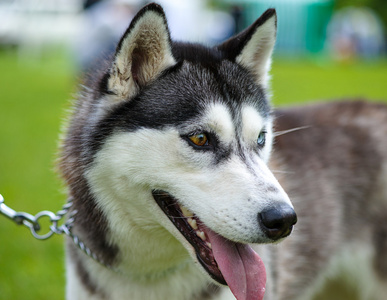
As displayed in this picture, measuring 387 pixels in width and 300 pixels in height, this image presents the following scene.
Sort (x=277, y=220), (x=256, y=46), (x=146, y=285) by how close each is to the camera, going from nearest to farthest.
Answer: (x=277, y=220) → (x=146, y=285) → (x=256, y=46)

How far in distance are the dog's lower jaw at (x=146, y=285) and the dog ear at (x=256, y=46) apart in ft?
3.92

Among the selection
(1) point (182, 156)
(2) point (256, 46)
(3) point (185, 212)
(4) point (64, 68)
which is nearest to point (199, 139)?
(1) point (182, 156)

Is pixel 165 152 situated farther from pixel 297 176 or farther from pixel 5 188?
pixel 5 188

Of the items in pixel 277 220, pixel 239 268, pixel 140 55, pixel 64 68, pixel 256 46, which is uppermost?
pixel 140 55

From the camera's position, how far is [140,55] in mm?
2811

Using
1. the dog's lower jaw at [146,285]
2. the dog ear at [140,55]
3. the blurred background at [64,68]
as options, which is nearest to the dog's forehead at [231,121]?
the dog ear at [140,55]

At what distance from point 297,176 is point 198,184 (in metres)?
1.46

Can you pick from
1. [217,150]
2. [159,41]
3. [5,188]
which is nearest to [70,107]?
Result: [159,41]

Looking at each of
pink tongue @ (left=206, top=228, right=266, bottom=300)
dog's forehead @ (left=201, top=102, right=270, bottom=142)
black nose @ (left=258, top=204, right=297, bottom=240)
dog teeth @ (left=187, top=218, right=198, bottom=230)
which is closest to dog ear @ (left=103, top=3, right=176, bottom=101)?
dog's forehead @ (left=201, top=102, right=270, bottom=142)

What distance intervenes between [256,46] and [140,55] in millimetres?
731

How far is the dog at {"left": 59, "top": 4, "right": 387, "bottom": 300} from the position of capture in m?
2.52

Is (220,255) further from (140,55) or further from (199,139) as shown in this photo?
(140,55)

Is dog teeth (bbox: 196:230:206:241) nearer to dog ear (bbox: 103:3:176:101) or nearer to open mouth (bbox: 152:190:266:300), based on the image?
open mouth (bbox: 152:190:266:300)

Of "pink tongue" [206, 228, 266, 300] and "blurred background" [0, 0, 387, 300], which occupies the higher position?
"pink tongue" [206, 228, 266, 300]
